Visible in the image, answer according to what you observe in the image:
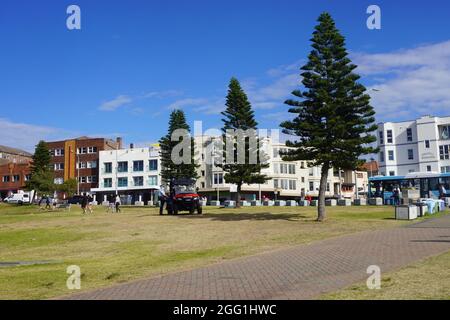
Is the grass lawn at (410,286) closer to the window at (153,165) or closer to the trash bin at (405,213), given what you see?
the trash bin at (405,213)

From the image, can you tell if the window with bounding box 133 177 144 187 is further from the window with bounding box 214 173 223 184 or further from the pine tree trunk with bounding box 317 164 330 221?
the pine tree trunk with bounding box 317 164 330 221

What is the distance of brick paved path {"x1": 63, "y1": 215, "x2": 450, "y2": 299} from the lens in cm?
977

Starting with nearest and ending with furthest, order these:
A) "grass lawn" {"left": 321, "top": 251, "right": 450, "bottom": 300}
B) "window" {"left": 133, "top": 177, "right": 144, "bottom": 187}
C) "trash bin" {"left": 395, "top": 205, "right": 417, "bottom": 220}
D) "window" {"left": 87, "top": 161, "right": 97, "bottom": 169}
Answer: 1. "grass lawn" {"left": 321, "top": 251, "right": 450, "bottom": 300}
2. "trash bin" {"left": 395, "top": 205, "right": 417, "bottom": 220}
3. "window" {"left": 133, "top": 177, "right": 144, "bottom": 187}
4. "window" {"left": 87, "top": 161, "right": 97, "bottom": 169}

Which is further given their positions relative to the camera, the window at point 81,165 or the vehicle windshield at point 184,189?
the window at point 81,165

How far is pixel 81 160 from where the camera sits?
102562 mm

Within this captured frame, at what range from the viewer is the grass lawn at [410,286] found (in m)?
8.71

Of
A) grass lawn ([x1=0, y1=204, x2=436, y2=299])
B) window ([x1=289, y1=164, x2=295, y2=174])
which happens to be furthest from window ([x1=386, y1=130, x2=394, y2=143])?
grass lawn ([x1=0, y1=204, x2=436, y2=299])

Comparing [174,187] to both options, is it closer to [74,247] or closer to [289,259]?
[74,247]

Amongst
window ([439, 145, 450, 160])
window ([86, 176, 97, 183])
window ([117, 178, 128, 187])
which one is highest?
window ([439, 145, 450, 160])

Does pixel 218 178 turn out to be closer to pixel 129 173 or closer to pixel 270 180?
pixel 270 180

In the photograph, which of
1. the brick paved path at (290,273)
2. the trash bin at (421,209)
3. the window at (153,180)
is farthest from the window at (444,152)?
the brick paved path at (290,273)

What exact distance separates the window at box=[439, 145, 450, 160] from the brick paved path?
63.4 meters

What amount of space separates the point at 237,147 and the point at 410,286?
148 feet

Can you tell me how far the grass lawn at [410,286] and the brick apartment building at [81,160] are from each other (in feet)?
307
